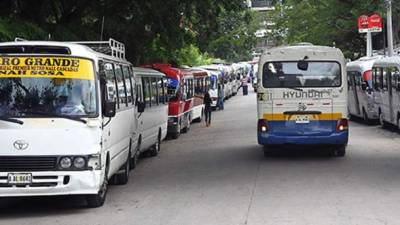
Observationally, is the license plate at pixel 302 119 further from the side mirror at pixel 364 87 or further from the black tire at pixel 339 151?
the side mirror at pixel 364 87

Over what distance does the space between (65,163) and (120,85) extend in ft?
10.3

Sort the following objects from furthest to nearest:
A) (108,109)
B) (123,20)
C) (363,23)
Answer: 1. (363,23)
2. (123,20)
3. (108,109)

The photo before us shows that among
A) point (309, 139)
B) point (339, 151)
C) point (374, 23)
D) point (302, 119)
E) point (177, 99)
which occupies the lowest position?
point (339, 151)

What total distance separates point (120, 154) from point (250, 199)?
271 centimetres

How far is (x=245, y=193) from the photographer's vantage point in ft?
39.1

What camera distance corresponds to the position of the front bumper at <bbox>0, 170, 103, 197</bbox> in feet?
32.4

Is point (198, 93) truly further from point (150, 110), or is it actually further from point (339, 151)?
point (339, 151)

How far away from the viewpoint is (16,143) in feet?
32.3

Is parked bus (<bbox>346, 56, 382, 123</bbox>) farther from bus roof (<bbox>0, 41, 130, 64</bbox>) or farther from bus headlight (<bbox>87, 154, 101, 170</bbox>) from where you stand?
bus headlight (<bbox>87, 154, 101, 170</bbox>)

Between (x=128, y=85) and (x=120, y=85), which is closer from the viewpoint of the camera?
(x=120, y=85)

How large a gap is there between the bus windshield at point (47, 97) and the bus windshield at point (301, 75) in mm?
7193

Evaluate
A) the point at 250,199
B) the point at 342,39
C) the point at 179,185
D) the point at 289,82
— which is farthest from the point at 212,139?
the point at 342,39

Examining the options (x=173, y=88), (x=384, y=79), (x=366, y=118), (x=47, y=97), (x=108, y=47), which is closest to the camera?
(x=47, y=97)

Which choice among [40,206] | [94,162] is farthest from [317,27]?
[94,162]
